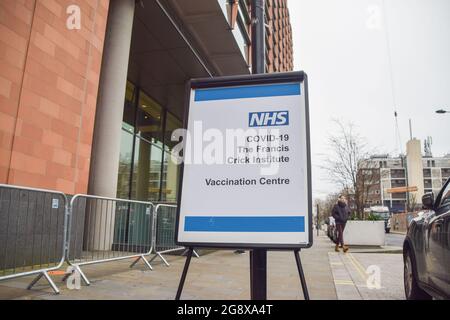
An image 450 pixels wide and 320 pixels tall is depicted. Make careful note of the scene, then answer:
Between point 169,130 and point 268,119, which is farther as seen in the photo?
point 169,130

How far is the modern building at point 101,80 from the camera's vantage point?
6046mm

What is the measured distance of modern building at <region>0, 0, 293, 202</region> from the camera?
605cm

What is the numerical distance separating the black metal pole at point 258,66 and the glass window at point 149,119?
1309 cm

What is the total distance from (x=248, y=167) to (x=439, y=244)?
2.33m

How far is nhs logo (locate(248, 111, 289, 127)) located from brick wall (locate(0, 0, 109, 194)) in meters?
4.73

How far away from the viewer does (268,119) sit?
2.66 metres

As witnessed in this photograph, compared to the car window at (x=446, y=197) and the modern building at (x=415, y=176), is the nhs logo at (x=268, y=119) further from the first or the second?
the modern building at (x=415, y=176)

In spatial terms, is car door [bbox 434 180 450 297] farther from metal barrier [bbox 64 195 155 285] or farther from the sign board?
metal barrier [bbox 64 195 155 285]

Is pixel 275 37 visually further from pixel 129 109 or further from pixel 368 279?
pixel 368 279

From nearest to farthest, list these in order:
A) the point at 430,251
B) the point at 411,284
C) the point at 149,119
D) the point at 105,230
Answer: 1. the point at 430,251
2. the point at 411,284
3. the point at 105,230
4. the point at 149,119

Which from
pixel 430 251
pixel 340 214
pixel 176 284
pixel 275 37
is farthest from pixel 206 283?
pixel 275 37
